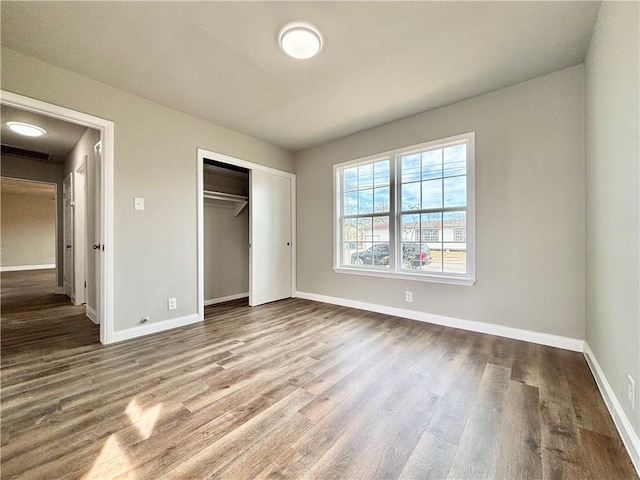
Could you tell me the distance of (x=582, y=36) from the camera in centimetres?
200

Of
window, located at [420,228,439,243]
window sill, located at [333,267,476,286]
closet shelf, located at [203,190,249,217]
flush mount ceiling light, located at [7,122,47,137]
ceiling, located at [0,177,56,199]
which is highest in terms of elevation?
ceiling, located at [0,177,56,199]

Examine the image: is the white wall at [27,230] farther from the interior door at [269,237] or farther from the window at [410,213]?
the window at [410,213]

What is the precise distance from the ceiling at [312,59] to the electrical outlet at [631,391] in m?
2.29

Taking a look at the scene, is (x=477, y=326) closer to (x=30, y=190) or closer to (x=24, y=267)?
(x=30, y=190)

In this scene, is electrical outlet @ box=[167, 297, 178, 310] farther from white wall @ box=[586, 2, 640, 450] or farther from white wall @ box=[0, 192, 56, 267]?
white wall @ box=[0, 192, 56, 267]

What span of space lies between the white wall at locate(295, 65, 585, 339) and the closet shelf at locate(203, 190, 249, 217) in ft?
9.15

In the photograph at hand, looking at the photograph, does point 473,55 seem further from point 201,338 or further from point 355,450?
point 201,338

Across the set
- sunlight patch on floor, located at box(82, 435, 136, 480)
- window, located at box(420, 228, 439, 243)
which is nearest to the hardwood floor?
sunlight patch on floor, located at box(82, 435, 136, 480)

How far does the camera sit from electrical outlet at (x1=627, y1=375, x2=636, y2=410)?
4.05 feet

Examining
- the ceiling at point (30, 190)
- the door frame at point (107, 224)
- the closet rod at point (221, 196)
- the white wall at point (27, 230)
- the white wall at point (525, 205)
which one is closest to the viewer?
the white wall at point (525, 205)

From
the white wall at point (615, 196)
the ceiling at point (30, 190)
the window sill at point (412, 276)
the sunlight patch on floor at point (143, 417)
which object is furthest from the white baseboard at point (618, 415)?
the ceiling at point (30, 190)

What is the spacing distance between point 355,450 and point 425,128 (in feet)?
10.9

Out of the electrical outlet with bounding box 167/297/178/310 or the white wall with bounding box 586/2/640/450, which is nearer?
the white wall with bounding box 586/2/640/450

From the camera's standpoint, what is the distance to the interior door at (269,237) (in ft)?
13.2
